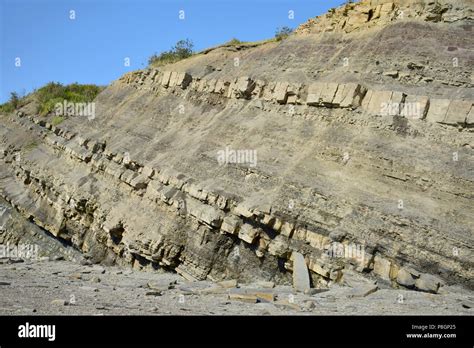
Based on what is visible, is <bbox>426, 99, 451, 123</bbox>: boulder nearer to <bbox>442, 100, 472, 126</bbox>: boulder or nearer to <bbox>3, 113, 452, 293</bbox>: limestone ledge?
<bbox>442, 100, 472, 126</bbox>: boulder

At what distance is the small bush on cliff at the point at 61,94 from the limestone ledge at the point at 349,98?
515 inches

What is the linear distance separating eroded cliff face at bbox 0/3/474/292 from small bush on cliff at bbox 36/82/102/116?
9.79m

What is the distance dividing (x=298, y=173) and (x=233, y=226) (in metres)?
2.17

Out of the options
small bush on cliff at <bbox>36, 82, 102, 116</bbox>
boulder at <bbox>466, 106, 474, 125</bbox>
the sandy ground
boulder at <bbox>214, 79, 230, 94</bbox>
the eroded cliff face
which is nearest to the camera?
the sandy ground

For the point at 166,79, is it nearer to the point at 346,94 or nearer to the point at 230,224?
the point at 346,94

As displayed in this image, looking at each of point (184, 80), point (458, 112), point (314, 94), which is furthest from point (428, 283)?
point (184, 80)

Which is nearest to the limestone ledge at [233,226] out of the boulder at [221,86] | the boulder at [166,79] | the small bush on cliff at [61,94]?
the boulder at [221,86]

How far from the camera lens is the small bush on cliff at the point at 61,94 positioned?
28594 millimetres

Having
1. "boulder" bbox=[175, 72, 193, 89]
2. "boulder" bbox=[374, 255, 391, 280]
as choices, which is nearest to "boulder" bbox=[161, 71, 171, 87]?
"boulder" bbox=[175, 72, 193, 89]

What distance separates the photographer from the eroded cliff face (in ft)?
32.8

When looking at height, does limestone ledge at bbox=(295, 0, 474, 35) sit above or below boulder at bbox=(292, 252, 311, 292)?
above

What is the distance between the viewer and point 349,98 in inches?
503

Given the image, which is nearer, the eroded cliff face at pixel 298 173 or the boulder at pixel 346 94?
the eroded cliff face at pixel 298 173

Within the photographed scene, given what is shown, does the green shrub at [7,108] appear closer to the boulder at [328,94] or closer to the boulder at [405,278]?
the boulder at [328,94]
